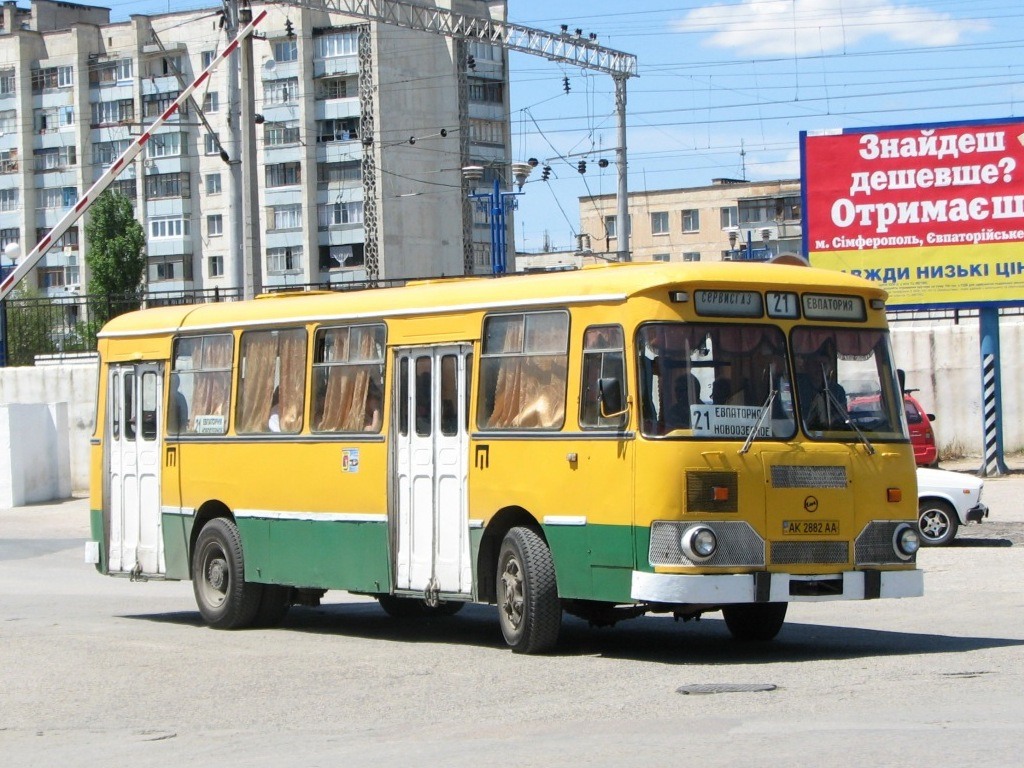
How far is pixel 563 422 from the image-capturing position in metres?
12.7

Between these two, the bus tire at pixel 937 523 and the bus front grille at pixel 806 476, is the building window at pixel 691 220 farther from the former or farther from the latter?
the bus front grille at pixel 806 476

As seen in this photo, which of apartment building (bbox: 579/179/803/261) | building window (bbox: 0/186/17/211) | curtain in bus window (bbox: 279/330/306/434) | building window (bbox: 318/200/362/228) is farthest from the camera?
apartment building (bbox: 579/179/803/261)

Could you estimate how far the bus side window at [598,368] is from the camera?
1228 centimetres

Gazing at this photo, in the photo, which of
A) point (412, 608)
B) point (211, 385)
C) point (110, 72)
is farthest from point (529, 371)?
point (110, 72)

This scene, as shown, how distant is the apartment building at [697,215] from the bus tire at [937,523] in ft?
282

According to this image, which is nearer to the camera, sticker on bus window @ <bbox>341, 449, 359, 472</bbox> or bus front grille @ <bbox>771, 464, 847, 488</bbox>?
bus front grille @ <bbox>771, 464, 847, 488</bbox>

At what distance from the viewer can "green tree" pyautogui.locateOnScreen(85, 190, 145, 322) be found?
8538 cm

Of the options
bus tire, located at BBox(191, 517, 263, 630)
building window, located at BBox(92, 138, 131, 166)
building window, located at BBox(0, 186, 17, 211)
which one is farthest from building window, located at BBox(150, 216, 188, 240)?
bus tire, located at BBox(191, 517, 263, 630)

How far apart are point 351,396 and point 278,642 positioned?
2.11 m

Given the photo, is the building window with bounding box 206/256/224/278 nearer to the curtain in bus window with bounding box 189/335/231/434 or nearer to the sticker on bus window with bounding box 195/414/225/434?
the curtain in bus window with bounding box 189/335/231/434

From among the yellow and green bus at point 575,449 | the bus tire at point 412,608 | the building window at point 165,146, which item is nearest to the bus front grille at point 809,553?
the yellow and green bus at point 575,449

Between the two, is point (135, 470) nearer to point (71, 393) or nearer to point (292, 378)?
point (292, 378)

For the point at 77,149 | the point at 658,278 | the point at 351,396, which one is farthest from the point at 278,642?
the point at 77,149

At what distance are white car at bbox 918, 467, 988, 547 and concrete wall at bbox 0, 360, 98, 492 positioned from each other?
18.6 meters
